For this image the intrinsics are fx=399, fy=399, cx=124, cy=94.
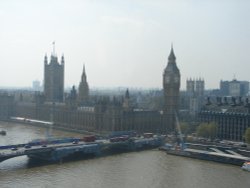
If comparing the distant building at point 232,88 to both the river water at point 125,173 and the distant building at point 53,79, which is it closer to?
the distant building at point 53,79

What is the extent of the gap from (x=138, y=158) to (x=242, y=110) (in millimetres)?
26439

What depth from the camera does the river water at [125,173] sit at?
41688mm

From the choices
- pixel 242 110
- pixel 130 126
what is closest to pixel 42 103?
pixel 130 126

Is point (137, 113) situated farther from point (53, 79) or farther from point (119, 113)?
point (53, 79)

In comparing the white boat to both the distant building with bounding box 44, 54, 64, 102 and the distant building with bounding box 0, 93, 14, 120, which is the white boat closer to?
the distant building with bounding box 44, 54, 64, 102

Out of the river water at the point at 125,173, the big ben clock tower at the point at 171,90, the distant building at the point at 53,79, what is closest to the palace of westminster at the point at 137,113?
the big ben clock tower at the point at 171,90

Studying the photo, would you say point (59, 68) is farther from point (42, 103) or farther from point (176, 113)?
point (176, 113)

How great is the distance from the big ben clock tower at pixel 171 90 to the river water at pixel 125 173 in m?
27.7

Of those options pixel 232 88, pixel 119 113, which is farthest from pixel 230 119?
pixel 232 88

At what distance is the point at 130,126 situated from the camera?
81188 mm

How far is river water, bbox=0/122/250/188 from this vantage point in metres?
41.7

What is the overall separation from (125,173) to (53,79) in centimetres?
7389

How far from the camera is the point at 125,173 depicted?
153 feet

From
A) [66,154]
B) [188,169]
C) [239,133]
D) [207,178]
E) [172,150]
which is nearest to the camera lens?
[207,178]
